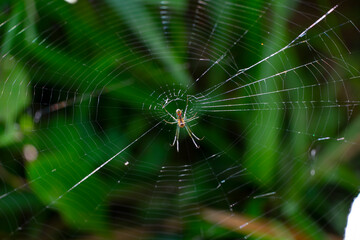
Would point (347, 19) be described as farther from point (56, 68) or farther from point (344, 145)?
point (56, 68)

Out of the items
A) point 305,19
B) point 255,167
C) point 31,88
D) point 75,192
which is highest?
point 305,19

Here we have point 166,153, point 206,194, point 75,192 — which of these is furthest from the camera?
point 166,153

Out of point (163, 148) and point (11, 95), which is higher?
point (11, 95)

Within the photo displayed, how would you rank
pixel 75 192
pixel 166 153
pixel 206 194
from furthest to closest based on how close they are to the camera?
pixel 166 153, pixel 206 194, pixel 75 192

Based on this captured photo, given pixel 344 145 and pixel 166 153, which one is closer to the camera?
pixel 344 145

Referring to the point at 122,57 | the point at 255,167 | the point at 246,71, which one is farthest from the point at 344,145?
the point at 122,57

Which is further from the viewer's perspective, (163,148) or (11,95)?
(163,148)

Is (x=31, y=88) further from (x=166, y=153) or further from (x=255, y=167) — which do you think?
(x=255, y=167)

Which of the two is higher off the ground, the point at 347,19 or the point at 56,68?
the point at 347,19
